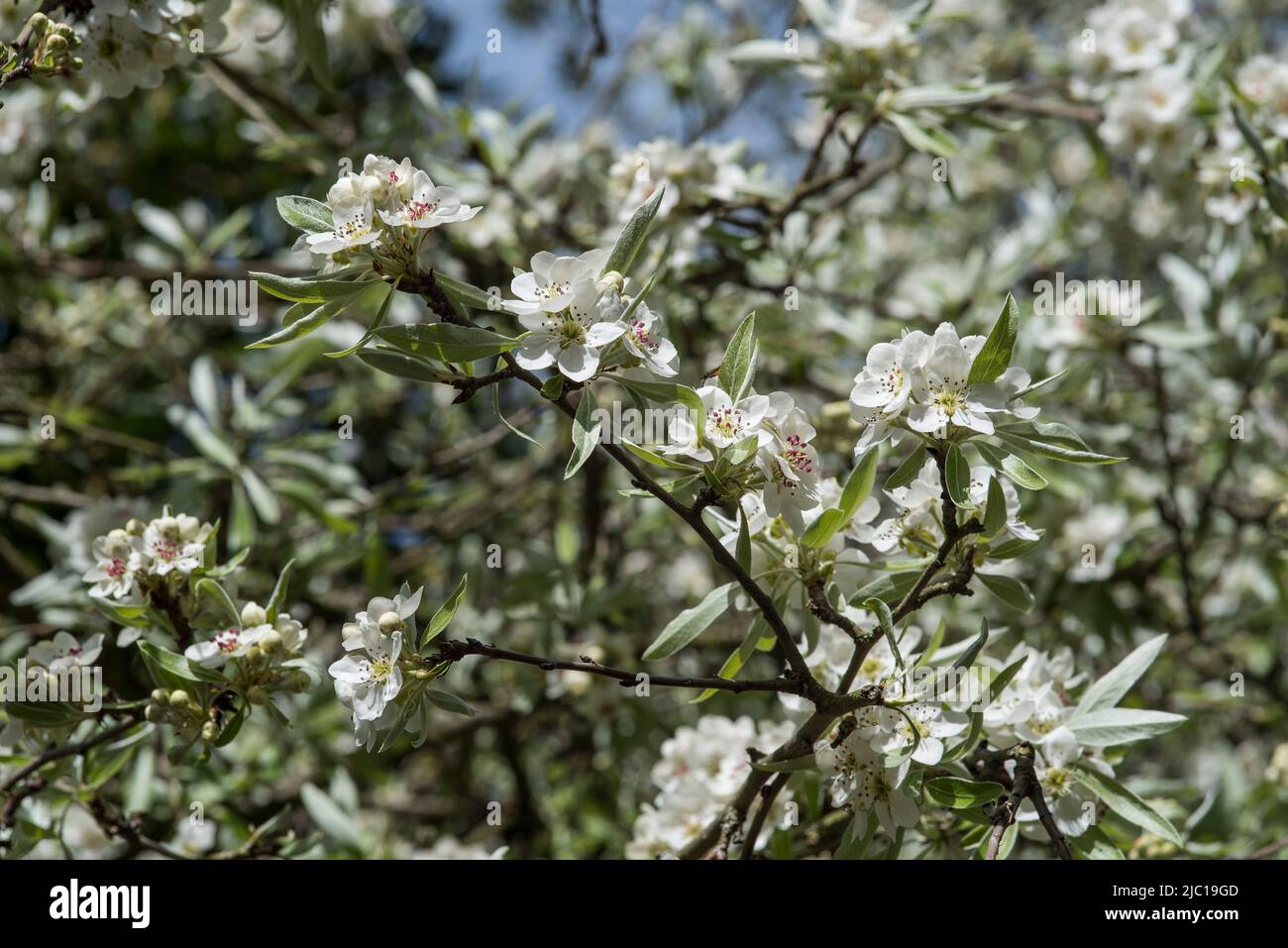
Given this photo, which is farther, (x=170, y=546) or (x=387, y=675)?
(x=170, y=546)

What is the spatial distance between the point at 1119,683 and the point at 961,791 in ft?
1.36

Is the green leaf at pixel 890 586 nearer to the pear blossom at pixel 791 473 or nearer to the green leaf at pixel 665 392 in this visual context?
the pear blossom at pixel 791 473

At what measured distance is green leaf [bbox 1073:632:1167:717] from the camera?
1.79 meters

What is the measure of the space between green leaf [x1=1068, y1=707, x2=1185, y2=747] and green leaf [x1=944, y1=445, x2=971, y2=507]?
20.8 inches

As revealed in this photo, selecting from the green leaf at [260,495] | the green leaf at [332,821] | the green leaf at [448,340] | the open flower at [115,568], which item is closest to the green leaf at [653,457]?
the green leaf at [448,340]

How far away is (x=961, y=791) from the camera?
156 cm

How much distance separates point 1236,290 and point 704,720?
7.51 ft

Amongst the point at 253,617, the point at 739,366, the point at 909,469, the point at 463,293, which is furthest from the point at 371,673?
the point at 909,469

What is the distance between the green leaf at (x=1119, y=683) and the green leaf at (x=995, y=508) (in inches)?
19.1

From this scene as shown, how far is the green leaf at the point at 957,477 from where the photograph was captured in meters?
1.43

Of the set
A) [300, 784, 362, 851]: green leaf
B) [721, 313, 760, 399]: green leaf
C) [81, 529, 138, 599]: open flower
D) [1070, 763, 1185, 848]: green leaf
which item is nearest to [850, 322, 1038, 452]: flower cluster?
[721, 313, 760, 399]: green leaf

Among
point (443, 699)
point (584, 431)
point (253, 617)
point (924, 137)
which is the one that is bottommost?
point (443, 699)

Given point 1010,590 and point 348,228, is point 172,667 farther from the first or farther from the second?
point 1010,590
